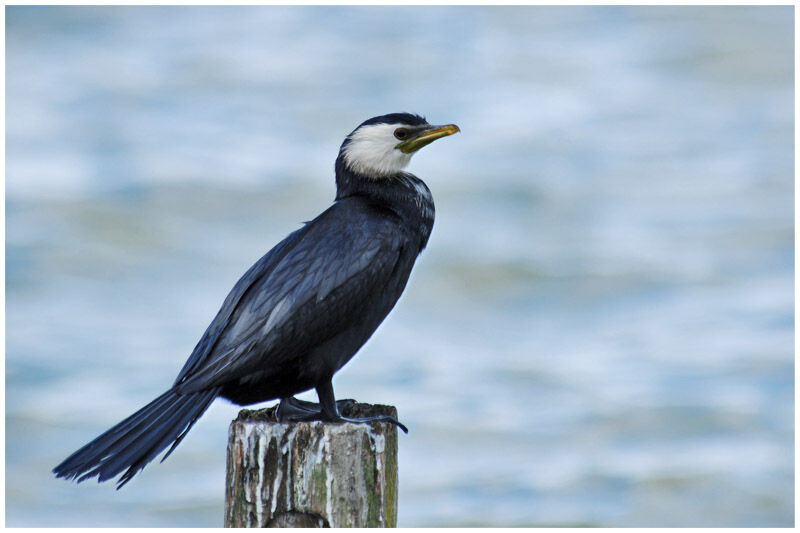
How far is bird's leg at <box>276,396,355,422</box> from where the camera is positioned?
4367mm

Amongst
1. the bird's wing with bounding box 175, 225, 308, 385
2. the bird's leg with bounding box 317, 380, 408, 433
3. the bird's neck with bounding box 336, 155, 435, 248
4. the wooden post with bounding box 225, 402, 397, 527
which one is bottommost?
the wooden post with bounding box 225, 402, 397, 527

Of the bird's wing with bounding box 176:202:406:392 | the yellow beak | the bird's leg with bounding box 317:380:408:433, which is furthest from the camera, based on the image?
the yellow beak

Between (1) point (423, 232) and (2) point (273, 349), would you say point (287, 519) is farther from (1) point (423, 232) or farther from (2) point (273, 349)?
(1) point (423, 232)

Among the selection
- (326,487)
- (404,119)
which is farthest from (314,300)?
(404,119)

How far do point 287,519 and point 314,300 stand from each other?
901 millimetres

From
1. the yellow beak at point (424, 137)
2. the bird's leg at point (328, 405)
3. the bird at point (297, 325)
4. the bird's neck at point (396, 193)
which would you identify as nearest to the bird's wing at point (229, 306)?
the bird at point (297, 325)

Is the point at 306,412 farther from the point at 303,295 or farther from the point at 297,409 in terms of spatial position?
the point at 303,295

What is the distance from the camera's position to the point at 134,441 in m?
3.78

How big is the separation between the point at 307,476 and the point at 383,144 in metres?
1.71

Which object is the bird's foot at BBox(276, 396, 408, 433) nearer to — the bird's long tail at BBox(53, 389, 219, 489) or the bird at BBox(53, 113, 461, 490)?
the bird at BBox(53, 113, 461, 490)

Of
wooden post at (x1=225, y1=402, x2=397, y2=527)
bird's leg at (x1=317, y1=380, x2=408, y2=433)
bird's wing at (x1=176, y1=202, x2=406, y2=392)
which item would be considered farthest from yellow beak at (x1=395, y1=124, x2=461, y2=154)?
wooden post at (x1=225, y1=402, x2=397, y2=527)

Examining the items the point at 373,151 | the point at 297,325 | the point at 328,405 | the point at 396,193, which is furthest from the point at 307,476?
the point at 373,151

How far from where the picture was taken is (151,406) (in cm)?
387

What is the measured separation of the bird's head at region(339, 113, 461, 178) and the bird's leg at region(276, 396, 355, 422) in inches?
42.5
